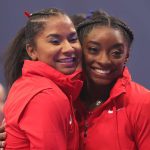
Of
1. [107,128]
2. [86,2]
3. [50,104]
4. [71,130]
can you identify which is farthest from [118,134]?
[86,2]

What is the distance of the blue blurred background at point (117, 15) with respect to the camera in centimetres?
245

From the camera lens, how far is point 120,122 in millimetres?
1188

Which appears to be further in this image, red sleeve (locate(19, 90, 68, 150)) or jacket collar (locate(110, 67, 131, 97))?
jacket collar (locate(110, 67, 131, 97))

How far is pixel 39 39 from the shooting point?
1188mm

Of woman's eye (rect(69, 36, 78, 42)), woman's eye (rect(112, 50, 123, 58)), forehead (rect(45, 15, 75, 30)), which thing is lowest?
woman's eye (rect(112, 50, 123, 58))

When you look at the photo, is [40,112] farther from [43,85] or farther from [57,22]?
[57,22]

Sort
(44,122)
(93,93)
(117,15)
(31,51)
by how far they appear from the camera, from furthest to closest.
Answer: (117,15), (93,93), (31,51), (44,122)

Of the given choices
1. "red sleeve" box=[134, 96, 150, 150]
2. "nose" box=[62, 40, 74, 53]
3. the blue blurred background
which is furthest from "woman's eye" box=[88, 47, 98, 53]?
the blue blurred background

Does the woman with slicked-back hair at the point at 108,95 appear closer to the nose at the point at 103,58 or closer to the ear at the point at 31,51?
the nose at the point at 103,58

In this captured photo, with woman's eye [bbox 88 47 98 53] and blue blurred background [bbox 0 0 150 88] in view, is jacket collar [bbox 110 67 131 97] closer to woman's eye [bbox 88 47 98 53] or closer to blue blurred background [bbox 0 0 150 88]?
woman's eye [bbox 88 47 98 53]

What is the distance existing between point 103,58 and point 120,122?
207mm

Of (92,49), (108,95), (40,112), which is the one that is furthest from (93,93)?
(40,112)

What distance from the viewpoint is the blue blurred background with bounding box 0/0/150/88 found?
245 cm

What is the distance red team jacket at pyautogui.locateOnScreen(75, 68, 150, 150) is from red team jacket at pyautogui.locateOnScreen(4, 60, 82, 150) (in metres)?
0.09
